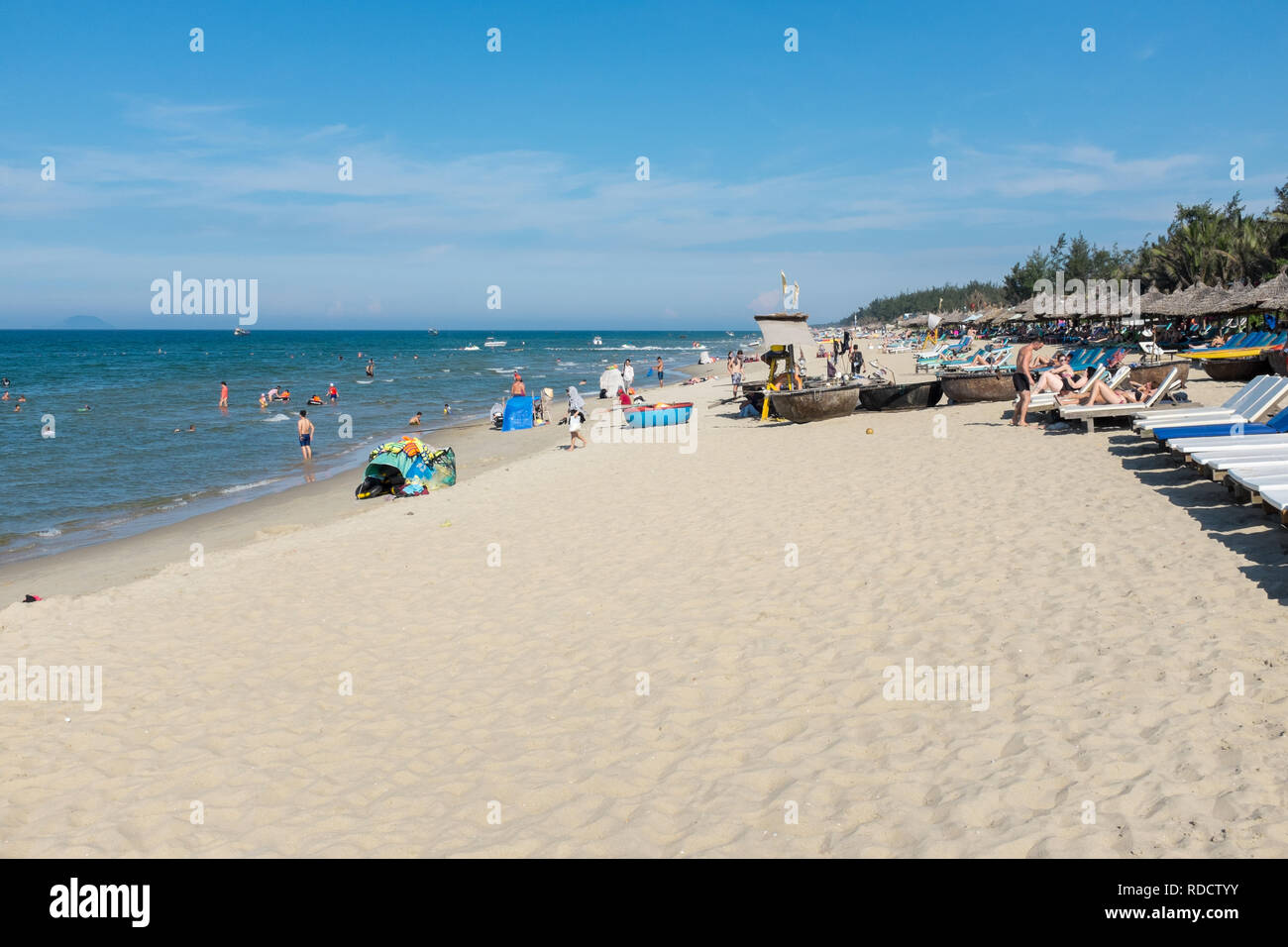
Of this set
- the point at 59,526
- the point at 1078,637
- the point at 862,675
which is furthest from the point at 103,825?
the point at 59,526

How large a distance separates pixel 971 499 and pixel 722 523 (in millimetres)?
2901

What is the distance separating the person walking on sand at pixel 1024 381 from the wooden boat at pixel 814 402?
3830 millimetres

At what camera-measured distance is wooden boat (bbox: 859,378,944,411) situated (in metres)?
19.1

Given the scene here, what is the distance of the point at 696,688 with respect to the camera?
5113 mm

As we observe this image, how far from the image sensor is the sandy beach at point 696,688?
371cm

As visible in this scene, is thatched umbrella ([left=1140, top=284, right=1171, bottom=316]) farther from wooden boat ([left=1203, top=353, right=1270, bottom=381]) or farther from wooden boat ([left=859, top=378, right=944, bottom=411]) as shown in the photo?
wooden boat ([left=859, top=378, right=944, bottom=411])

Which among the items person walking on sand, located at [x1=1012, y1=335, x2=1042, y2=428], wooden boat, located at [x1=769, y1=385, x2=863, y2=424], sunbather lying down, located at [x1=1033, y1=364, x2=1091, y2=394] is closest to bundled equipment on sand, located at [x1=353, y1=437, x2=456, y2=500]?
wooden boat, located at [x1=769, y1=385, x2=863, y2=424]

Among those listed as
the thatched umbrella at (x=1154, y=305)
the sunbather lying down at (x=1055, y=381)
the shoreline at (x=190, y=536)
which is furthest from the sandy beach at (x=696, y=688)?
the thatched umbrella at (x=1154, y=305)

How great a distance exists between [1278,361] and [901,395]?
7.50 m

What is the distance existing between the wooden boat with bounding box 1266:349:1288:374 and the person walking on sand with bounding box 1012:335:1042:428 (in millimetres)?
5615

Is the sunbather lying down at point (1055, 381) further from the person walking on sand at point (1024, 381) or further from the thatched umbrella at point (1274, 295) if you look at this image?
the thatched umbrella at point (1274, 295)

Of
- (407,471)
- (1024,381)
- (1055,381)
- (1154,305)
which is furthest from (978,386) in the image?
(1154,305)

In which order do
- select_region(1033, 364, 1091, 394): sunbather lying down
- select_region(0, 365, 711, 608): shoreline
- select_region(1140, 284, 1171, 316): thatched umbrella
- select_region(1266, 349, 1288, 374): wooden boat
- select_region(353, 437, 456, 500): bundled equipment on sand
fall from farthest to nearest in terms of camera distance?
select_region(1140, 284, 1171, 316): thatched umbrella
select_region(1266, 349, 1288, 374): wooden boat
select_region(1033, 364, 1091, 394): sunbather lying down
select_region(353, 437, 456, 500): bundled equipment on sand
select_region(0, 365, 711, 608): shoreline
